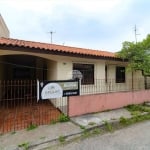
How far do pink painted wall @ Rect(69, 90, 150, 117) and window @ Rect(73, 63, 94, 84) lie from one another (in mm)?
1784

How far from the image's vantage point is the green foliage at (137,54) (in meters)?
10.2

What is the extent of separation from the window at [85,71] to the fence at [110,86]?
11.8 inches

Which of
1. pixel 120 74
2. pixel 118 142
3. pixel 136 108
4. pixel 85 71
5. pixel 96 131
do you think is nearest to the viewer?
pixel 118 142

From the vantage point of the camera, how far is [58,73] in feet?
29.9

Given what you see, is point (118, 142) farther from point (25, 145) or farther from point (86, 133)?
point (25, 145)

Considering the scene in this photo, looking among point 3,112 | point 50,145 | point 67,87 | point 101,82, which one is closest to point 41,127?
point 50,145

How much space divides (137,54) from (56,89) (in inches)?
232

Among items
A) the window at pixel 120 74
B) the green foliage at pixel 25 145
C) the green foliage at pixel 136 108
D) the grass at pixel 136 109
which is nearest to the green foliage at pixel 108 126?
the grass at pixel 136 109

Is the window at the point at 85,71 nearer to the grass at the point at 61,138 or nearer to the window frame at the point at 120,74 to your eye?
the window frame at the point at 120,74

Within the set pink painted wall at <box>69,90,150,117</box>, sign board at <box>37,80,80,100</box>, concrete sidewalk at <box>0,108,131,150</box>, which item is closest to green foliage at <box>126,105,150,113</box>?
pink painted wall at <box>69,90,150,117</box>

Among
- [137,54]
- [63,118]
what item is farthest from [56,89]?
[137,54]

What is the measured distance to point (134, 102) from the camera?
402 inches

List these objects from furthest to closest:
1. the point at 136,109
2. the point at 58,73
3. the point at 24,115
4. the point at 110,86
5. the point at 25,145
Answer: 1. the point at 110,86
2. the point at 136,109
3. the point at 58,73
4. the point at 24,115
5. the point at 25,145

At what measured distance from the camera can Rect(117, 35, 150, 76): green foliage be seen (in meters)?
10.2
